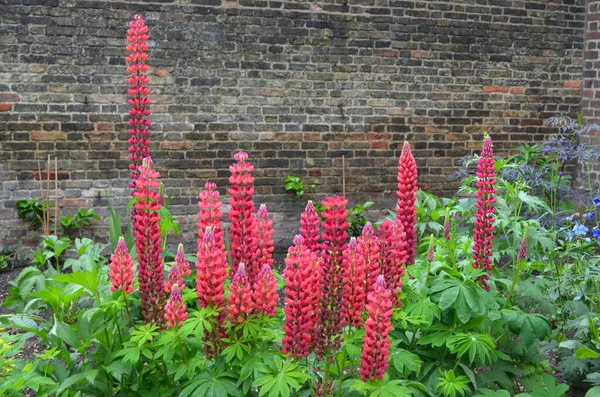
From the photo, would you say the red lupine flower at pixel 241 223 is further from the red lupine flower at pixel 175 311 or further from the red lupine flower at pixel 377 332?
the red lupine flower at pixel 377 332

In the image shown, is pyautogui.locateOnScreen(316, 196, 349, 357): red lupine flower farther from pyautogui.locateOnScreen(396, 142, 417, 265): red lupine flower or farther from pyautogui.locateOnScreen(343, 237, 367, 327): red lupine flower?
pyautogui.locateOnScreen(396, 142, 417, 265): red lupine flower

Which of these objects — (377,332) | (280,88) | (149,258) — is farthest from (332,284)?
(280,88)

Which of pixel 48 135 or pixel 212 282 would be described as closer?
pixel 212 282

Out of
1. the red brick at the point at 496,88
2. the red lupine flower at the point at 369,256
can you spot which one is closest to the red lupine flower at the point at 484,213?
the red lupine flower at the point at 369,256

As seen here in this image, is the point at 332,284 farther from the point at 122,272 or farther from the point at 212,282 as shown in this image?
the point at 122,272

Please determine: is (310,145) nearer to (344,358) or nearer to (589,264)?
(589,264)

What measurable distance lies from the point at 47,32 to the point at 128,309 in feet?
16.4

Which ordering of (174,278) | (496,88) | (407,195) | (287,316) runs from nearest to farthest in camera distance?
1. (287,316)
2. (174,278)
3. (407,195)
4. (496,88)

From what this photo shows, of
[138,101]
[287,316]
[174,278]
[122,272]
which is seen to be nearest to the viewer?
[287,316]

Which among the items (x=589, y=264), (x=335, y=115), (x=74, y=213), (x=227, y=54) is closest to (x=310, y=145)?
(x=335, y=115)

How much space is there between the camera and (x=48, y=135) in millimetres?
7012

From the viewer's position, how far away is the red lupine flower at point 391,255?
243cm

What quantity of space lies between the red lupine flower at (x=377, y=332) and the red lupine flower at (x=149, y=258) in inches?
30.0

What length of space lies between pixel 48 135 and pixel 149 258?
4.94 m
